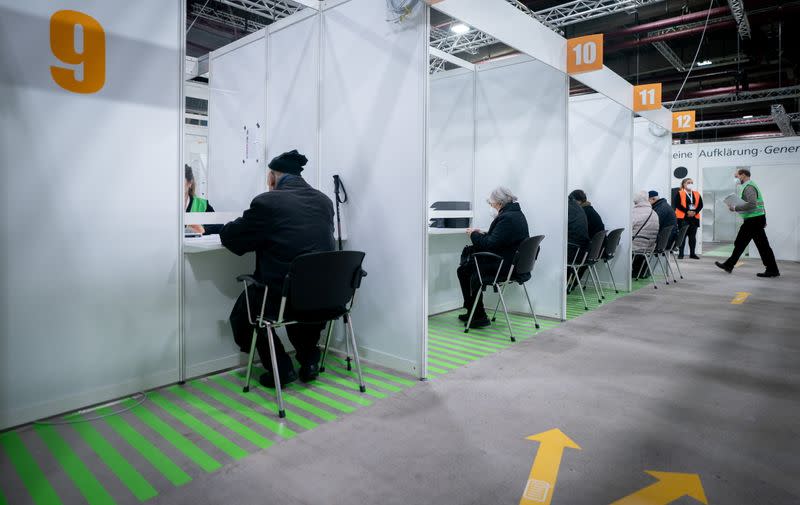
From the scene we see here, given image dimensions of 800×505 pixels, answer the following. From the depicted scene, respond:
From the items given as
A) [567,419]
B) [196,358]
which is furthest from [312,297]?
[567,419]

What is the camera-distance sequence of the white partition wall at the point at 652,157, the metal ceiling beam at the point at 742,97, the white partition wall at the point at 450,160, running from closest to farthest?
the white partition wall at the point at 450,160
the white partition wall at the point at 652,157
the metal ceiling beam at the point at 742,97

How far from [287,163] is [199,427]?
5.26ft

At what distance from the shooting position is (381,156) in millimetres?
3438

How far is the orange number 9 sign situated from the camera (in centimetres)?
254

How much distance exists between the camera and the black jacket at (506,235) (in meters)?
4.29

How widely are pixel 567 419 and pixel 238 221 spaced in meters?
2.07

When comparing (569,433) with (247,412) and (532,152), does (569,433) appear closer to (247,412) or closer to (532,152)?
(247,412)

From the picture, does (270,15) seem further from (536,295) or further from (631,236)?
(631,236)

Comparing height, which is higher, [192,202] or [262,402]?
[192,202]

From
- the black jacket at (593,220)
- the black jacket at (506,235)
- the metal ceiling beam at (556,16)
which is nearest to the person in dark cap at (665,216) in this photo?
the black jacket at (593,220)

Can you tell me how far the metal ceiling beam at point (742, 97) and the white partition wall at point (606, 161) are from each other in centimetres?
383

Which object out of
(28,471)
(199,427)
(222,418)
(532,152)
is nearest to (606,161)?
(532,152)

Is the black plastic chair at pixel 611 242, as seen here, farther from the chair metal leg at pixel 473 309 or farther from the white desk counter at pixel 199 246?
the white desk counter at pixel 199 246

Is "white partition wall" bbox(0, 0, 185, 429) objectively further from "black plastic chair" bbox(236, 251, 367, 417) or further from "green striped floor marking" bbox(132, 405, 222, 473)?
"black plastic chair" bbox(236, 251, 367, 417)
